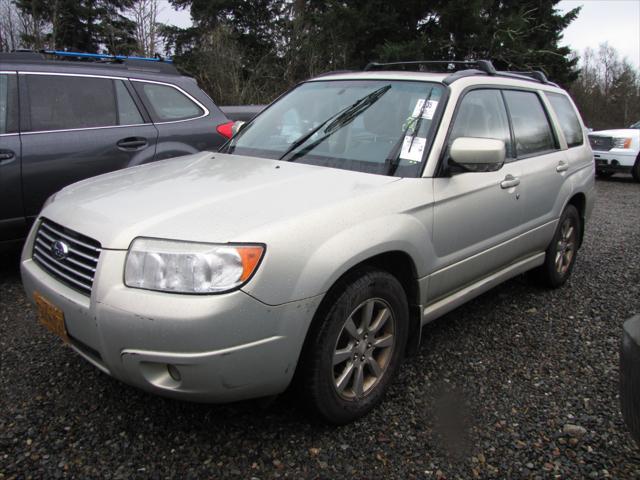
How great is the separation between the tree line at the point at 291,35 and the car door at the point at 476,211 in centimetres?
1186

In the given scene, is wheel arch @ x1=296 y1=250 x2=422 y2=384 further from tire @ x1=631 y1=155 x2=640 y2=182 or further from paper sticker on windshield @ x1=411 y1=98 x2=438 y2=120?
tire @ x1=631 y1=155 x2=640 y2=182

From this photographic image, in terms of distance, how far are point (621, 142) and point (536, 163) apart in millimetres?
9793

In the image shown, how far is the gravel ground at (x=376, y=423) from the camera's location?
7.45 ft

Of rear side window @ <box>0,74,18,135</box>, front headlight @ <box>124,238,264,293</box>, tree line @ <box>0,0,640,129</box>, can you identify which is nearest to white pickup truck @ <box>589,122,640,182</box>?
tree line @ <box>0,0,640,129</box>

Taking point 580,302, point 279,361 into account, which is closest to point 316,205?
point 279,361

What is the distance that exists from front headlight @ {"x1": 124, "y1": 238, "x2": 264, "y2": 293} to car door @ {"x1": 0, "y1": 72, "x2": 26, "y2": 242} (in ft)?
8.41

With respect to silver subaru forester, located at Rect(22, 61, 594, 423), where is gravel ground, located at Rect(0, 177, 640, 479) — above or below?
below

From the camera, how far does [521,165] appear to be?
11.8 ft

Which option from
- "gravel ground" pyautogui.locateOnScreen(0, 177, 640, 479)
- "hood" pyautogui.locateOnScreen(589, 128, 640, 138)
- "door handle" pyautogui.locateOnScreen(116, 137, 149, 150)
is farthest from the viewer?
"hood" pyautogui.locateOnScreen(589, 128, 640, 138)

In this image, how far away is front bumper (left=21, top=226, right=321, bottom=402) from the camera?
6.49 feet

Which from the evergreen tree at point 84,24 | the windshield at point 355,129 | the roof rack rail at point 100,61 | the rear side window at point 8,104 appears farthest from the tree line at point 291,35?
the windshield at point 355,129

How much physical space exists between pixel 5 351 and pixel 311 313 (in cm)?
211

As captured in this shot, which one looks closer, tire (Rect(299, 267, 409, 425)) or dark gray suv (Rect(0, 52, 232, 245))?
tire (Rect(299, 267, 409, 425))

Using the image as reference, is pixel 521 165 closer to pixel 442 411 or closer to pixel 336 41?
pixel 442 411
